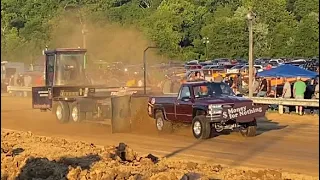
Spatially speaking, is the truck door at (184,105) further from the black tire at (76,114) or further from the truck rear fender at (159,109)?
the black tire at (76,114)

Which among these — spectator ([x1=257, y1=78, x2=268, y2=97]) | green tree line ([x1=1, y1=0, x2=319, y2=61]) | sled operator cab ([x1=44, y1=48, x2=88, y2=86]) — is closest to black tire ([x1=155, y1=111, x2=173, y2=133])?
sled operator cab ([x1=44, y1=48, x2=88, y2=86])

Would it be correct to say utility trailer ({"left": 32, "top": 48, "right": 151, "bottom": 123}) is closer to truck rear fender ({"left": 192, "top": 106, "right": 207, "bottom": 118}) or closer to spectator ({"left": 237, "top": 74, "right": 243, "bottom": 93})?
truck rear fender ({"left": 192, "top": 106, "right": 207, "bottom": 118})

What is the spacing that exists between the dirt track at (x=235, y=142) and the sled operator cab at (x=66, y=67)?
66.7 inches

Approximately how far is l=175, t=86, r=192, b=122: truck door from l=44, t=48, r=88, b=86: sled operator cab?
7434mm

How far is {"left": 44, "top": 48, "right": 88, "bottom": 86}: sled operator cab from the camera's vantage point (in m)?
27.1

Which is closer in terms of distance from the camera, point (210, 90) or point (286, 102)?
point (210, 90)

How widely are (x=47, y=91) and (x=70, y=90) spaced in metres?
1.19

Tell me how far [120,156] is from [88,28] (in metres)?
35.2

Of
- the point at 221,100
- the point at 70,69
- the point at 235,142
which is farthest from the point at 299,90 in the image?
the point at 70,69

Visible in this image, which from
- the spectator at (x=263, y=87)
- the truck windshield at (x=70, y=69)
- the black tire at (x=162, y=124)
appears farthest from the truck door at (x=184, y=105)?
the spectator at (x=263, y=87)

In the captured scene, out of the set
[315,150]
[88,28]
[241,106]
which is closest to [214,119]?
[241,106]

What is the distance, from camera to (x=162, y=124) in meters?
21.7

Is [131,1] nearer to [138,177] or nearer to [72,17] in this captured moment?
[72,17]

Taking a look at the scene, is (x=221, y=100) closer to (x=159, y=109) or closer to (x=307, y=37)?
(x=159, y=109)
